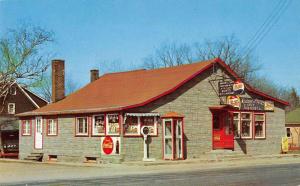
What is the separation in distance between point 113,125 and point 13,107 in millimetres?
36213

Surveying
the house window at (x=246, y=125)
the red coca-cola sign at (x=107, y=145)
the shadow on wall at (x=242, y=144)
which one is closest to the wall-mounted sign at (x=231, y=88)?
the house window at (x=246, y=125)

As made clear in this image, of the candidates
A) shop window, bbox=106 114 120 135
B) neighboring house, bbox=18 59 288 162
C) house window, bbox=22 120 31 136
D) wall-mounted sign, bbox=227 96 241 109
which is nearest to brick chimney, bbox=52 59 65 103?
neighboring house, bbox=18 59 288 162

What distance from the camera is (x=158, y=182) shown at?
17688mm

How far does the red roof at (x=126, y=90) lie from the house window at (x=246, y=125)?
5.72 feet

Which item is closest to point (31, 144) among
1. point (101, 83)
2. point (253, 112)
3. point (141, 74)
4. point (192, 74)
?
point (101, 83)

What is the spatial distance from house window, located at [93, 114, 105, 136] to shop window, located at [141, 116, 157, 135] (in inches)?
94.1

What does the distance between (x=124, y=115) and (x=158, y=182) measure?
11.9 meters

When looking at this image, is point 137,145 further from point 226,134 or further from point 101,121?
point 226,134

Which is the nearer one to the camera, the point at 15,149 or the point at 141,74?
the point at 141,74

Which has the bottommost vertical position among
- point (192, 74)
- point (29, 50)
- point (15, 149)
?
point (15, 149)

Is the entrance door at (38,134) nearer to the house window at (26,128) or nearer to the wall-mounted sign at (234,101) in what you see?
the house window at (26,128)

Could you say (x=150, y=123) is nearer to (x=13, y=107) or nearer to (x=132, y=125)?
(x=132, y=125)

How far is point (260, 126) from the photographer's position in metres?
36.1

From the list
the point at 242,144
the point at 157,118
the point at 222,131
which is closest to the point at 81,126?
the point at 157,118
